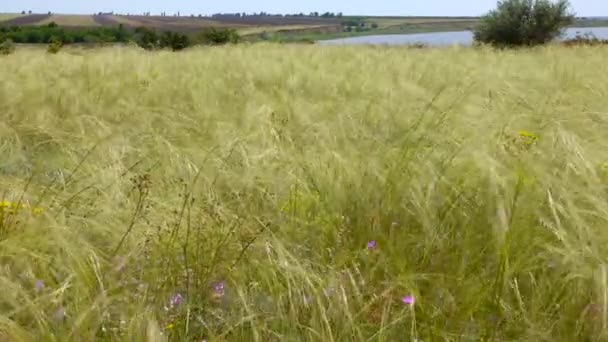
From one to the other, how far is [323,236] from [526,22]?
61.8ft

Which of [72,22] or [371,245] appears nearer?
[371,245]

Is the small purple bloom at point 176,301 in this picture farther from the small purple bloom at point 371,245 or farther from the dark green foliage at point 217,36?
the dark green foliage at point 217,36

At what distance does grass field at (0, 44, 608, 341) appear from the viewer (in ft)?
4.09

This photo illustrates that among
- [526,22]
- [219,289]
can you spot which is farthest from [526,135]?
[526,22]

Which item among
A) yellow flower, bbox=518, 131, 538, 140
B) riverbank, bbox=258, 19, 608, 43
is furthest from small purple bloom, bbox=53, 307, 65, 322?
riverbank, bbox=258, 19, 608, 43

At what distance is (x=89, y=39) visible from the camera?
34.0 metres

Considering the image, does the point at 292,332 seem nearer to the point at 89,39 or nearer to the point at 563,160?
the point at 563,160

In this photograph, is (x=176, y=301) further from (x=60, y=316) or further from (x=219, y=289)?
(x=60, y=316)

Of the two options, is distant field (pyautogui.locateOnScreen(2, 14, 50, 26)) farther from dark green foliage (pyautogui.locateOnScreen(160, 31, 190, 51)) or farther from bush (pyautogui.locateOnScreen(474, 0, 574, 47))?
bush (pyautogui.locateOnScreen(474, 0, 574, 47))

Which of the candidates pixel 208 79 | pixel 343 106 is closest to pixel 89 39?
pixel 208 79

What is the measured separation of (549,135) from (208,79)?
3744 millimetres

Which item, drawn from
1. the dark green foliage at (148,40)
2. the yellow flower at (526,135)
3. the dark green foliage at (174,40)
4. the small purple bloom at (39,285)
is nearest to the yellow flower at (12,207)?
the small purple bloom at (39,285)

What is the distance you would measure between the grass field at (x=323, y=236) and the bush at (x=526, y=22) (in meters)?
17.3

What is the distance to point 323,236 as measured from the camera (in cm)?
166
